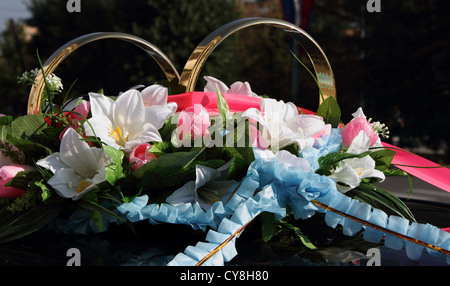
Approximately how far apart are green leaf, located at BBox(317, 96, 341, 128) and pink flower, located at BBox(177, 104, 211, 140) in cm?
40

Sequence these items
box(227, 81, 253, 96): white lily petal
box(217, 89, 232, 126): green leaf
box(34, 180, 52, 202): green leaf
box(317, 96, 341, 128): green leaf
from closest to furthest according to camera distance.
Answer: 1. box(34, 180, 52, 202): green leaf
2. box(217, 89, 232, 126): green leaf
3. box(317, 96, 341, 128): green leaf
4. box(227, 81, 253, 96): white lily petal

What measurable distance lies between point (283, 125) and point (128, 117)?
1.30 feet

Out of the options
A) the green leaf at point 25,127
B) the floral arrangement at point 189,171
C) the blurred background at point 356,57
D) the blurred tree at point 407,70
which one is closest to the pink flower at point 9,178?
the floral arrangement at point 189,171

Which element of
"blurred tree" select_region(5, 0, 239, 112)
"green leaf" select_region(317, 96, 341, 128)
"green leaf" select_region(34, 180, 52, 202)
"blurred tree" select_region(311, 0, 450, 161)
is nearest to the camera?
"green leaf" select_region(34, 180, 52, 202)

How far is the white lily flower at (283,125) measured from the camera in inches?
46.5

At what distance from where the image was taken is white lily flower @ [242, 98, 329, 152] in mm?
1181

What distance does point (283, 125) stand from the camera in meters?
1.20

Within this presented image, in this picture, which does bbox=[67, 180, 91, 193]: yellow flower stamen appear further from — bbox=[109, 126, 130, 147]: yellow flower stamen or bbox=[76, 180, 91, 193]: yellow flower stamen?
bbox=[109, 126, 130, 147]: yellow flower stamen

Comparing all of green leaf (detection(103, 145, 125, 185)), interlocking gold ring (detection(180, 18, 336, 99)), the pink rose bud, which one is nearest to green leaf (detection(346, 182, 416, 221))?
the pink rose bud

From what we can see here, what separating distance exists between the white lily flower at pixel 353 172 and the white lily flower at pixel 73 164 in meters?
0.57

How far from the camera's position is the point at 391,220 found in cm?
105

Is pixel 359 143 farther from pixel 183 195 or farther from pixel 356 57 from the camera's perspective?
pixel 356 57

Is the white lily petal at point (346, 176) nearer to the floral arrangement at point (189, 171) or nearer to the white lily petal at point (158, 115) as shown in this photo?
the floral arrangement at point (189, 171)
